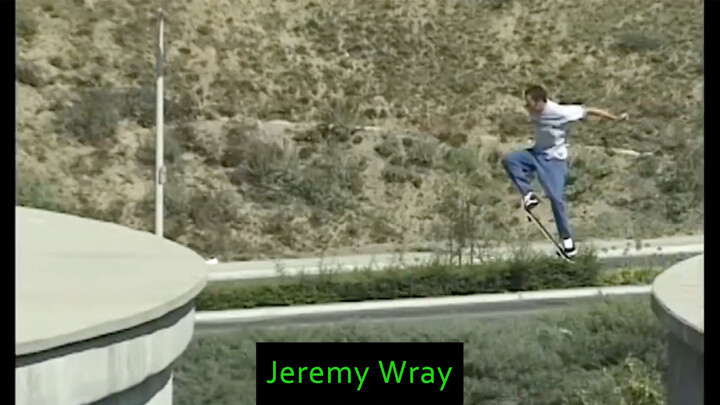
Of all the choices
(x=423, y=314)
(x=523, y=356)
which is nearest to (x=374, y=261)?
(x=423, y=314)

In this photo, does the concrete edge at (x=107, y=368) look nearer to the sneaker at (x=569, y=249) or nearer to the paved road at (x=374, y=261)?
the paved road at (x=374, y=261)

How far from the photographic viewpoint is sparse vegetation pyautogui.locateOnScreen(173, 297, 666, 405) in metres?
6.52

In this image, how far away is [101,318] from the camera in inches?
144

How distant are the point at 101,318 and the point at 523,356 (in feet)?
12.9

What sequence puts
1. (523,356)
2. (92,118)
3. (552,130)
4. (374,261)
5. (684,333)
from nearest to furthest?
(684,333)
(523,356)
(552,130)
(374,261)
(92,118)

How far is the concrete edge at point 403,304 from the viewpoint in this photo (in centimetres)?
937

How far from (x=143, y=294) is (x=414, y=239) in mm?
16499

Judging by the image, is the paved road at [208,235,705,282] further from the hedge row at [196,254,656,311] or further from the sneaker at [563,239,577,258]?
the hedge row at [196,254,656,311]

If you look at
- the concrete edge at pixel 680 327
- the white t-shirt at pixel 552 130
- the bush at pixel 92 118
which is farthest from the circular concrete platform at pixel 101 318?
the bush at pixel 92 118

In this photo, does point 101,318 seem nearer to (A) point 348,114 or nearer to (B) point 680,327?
(B) point 680,327

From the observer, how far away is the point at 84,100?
24875 mm

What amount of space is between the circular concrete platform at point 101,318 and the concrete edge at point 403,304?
3651mm
